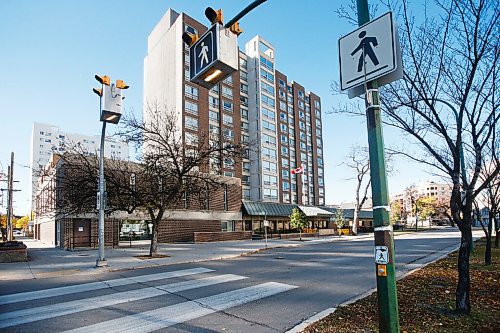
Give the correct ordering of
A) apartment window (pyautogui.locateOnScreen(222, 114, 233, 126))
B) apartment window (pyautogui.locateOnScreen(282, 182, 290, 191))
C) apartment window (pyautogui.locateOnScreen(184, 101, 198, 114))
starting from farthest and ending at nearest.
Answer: apartment window (pyautogui.locateOnScreen(282, 182, 290, 191))
apartment window (pyautogui.locateOnScreen(222, 114, 233, 126))
apartment window (pyautogui.locateOnScreen(184, 101, 198, 114))

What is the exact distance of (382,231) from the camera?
3734 millimetres

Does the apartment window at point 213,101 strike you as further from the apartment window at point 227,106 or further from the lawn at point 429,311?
the lawn at point 429,311

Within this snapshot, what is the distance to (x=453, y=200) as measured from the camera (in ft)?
22.2

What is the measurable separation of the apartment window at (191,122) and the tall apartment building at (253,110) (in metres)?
0.10

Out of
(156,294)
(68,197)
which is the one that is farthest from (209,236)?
(156,294)

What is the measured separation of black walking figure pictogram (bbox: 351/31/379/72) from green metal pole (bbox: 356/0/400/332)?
50cm

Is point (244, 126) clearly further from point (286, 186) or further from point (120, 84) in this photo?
point (120, 84)

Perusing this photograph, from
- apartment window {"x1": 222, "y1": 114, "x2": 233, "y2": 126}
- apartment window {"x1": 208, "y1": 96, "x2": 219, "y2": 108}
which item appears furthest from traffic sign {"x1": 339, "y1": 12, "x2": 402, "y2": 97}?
apartment window {"x1": 222, "y1": 114, "x2": 233, "y2": 126}

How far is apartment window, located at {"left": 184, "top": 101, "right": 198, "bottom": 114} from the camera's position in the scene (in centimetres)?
5057

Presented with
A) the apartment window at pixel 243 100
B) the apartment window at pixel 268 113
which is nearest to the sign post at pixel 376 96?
the apartment window at pixel 268 113

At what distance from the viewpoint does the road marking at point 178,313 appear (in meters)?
5.98

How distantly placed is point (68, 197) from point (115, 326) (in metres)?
13.8

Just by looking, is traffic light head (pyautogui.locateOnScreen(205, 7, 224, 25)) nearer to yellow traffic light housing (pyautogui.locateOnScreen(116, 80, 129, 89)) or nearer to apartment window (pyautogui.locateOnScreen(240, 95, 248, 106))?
yellow traffic light housing (pyautogui.locateOnScreen(116, 80, 129, 89))

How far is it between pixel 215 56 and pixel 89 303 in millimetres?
6322
